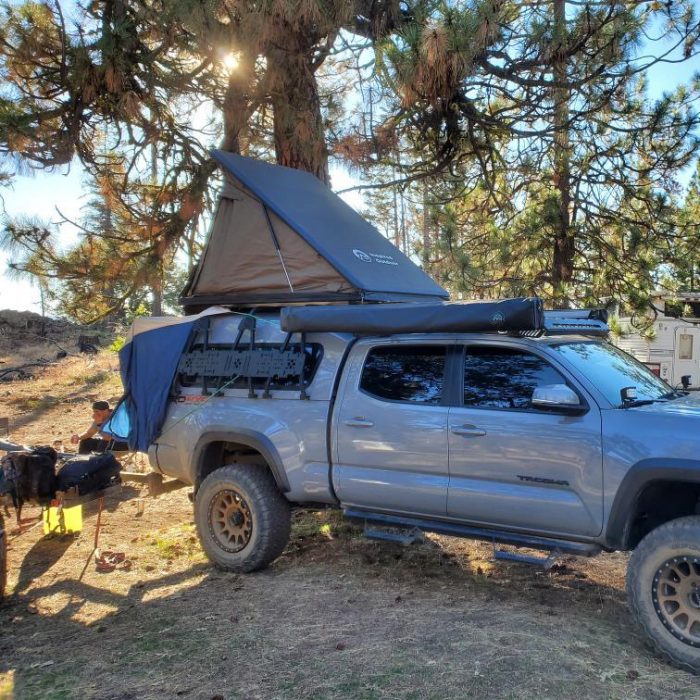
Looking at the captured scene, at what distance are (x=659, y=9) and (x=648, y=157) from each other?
1818mm

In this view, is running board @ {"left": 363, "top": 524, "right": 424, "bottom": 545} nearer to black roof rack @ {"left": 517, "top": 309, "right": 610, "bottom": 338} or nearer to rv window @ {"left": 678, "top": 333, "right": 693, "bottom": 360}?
black roof rack @ {"left": 517, "top": 309, "right": 610, "bottom": 338}

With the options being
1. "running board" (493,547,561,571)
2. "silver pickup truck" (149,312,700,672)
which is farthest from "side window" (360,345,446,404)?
"running board" (493,547,561,571)

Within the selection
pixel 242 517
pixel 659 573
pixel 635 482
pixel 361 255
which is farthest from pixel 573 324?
pixel 242 517

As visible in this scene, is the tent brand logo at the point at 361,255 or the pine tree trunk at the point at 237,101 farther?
the pine tree trunk at the point at 237,101

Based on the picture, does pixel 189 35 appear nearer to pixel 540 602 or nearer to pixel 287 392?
pixel 287 392

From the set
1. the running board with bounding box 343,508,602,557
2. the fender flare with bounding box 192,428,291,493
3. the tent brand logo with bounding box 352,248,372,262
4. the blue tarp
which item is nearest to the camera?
the running board with bounding box 343,508,602,557

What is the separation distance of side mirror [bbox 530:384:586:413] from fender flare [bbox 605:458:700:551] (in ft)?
1.63

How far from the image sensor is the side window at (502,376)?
4738 millimetres

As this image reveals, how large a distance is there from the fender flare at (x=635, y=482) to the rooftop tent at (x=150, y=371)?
356 centimetres

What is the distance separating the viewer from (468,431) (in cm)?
482

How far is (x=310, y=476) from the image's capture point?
5.50 m

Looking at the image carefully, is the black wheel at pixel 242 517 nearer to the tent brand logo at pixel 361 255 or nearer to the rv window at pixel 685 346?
the tent brand logo at pixel 361 255

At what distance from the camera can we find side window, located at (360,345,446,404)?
5172mm

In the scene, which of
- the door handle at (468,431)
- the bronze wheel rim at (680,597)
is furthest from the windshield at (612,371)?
the bronze wheel rim at (680,597)
